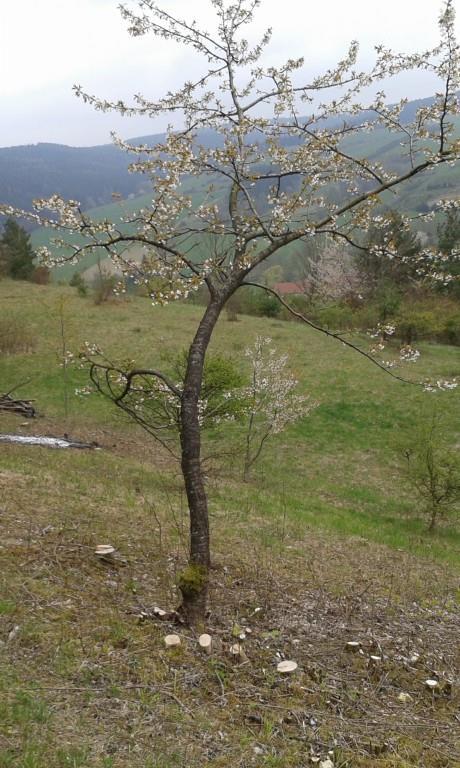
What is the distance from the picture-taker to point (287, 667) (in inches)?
200

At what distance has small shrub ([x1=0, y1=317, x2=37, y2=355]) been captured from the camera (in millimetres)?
27469

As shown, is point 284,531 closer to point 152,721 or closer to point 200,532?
point 200,532

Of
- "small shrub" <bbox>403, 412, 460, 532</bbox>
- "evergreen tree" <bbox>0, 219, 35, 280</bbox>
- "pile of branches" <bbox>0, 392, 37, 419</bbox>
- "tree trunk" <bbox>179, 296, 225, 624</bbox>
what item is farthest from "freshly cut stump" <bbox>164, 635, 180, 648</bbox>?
"evergreen tree" <bbox>0, 219, 35, 280</bbox>

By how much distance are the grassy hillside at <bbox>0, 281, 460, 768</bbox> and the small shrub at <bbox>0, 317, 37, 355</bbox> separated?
1456 centimetres

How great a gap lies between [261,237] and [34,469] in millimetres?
8362

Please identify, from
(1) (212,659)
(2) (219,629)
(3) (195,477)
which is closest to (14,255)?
(3) (195,477)

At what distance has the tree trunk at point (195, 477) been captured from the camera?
5469 mm

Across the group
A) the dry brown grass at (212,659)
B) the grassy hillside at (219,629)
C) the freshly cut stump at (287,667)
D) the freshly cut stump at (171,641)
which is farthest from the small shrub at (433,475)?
the freshly cut stump at (171,641)

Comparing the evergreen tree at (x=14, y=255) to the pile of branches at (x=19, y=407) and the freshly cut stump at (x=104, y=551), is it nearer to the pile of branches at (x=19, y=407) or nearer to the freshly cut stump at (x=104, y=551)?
the pile of branches at (x=19, y=407)

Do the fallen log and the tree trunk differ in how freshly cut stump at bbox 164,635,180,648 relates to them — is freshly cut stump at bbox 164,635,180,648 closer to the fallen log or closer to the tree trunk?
the tree trunk

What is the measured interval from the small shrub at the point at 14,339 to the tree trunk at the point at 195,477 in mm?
24403

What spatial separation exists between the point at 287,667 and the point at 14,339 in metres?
26.1

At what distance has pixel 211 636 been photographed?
552 centimetres

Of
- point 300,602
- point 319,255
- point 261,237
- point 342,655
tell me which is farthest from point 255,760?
point 319,255
